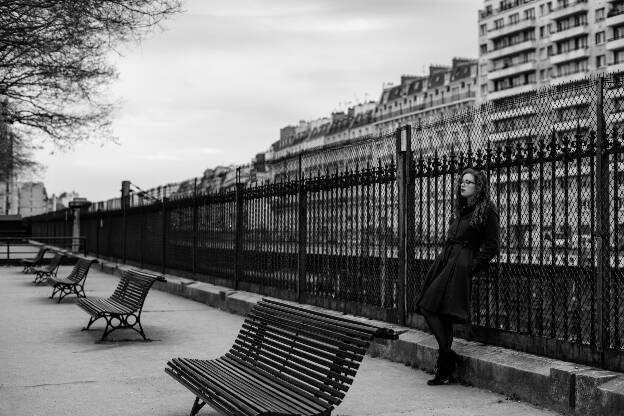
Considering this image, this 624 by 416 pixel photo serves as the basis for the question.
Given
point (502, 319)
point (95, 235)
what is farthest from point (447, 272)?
point (95, 235)

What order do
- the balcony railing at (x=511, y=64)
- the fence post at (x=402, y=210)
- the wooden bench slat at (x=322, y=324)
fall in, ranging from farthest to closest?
the balcony railing at (x=511, y=64)
the fence post at (x=402, y=210)
the wooden bench slat at (x=322, y=324)

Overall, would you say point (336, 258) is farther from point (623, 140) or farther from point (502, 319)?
point (623, 140)

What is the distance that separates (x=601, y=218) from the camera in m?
6.02

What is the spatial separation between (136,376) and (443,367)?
272cm

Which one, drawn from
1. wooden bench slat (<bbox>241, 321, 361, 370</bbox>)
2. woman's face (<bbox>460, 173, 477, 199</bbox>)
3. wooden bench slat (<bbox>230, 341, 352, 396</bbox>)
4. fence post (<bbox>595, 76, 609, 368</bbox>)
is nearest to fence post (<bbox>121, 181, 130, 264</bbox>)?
wooden bench slat (<bbox>230, 341, 352, 396</bbox>)

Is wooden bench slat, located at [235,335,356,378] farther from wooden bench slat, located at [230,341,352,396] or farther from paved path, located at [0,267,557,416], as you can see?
paved path, located at [0,267,557,416]

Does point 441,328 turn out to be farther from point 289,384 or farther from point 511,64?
point 511,64

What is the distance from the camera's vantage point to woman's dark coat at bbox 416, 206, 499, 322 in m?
6.61

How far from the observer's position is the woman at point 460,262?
6621 mm

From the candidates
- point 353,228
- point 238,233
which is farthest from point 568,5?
point 353,228

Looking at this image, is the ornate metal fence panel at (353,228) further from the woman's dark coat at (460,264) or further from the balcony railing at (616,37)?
the balcony railing at (616,37)

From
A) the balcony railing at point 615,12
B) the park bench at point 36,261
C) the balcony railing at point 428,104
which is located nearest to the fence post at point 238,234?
the park bench at point 36,261

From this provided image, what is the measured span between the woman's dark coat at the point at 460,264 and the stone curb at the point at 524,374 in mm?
474

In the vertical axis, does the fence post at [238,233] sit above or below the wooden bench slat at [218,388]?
above
